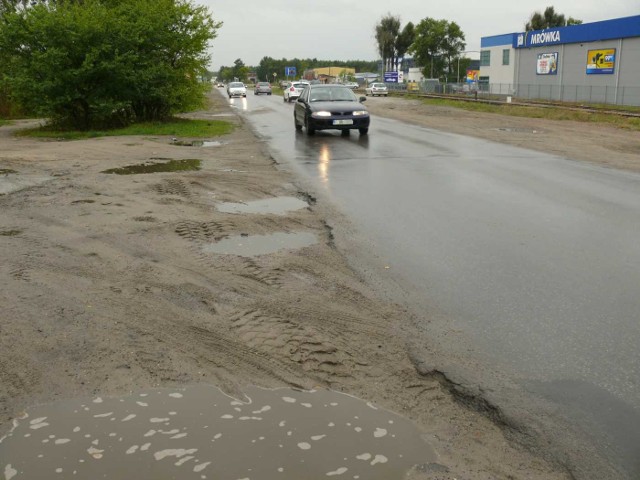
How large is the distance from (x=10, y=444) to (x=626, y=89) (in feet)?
160

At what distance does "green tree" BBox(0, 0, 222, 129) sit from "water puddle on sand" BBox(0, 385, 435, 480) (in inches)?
807

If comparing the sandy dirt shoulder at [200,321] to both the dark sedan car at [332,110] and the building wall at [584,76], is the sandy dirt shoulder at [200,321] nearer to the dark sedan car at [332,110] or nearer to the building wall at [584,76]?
Answer: the dark sedan car at [332,110]

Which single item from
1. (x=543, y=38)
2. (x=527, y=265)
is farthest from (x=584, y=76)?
(x=527, y=265)

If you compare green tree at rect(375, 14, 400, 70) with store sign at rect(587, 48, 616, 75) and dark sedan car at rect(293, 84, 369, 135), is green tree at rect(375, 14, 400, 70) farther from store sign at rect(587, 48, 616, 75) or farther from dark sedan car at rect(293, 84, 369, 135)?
dark sedan car at rect(293, 84, 369, 135)

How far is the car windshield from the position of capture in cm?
2131

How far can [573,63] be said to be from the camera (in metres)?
53.2

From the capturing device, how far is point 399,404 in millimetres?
3730

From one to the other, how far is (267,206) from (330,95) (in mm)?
12861

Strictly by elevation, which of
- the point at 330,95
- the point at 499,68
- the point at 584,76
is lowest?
the point at 584,76

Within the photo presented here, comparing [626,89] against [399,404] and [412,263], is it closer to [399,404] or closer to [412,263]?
[412,263]

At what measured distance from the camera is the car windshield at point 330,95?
21312 mm

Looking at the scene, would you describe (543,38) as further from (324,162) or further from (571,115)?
(324,162)

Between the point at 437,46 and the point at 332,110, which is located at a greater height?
the point at 437,46

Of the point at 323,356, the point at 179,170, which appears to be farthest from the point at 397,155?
the point at 323,356
